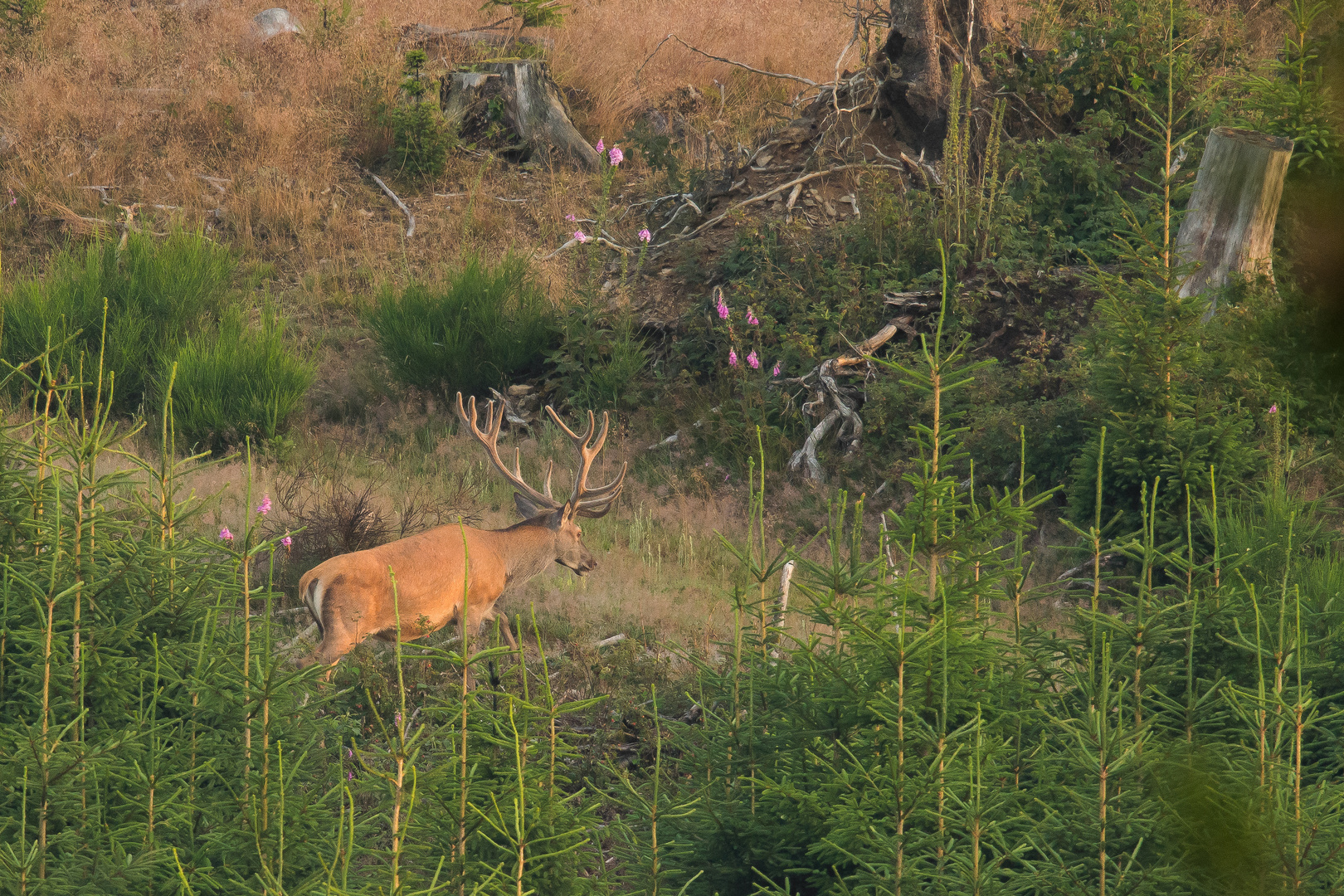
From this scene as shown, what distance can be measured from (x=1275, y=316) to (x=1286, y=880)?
3412mm

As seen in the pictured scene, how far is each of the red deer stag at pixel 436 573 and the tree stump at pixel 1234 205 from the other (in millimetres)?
3745

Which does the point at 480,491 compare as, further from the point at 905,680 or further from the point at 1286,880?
the point at 1286,880

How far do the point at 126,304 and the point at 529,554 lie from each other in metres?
5.54

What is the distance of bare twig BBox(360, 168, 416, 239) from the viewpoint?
12.6m

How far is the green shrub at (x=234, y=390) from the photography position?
27.9 feet

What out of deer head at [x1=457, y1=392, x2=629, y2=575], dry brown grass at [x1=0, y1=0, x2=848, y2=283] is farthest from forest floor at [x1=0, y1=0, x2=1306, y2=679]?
deer head at [x1=457, y1=392, x2=629, y2=575]

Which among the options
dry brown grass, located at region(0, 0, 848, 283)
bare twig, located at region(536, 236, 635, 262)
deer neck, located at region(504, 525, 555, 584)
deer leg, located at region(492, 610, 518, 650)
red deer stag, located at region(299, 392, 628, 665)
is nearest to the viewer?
red deer stag, located at region(299, 392, 628, 665)

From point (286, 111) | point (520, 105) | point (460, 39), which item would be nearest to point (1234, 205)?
point (520, 105)

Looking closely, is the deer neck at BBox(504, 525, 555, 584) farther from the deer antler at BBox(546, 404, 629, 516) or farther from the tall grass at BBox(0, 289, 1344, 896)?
the tall grass at BBox(0, 289, 1344, 896)

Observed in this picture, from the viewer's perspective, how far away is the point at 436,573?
16.9 ft

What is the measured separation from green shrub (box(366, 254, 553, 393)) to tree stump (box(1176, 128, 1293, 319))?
475cm

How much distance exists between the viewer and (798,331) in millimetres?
9094

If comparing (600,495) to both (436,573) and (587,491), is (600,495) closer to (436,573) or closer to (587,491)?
(587,491)

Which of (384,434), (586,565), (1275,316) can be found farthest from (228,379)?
(1275,316)
